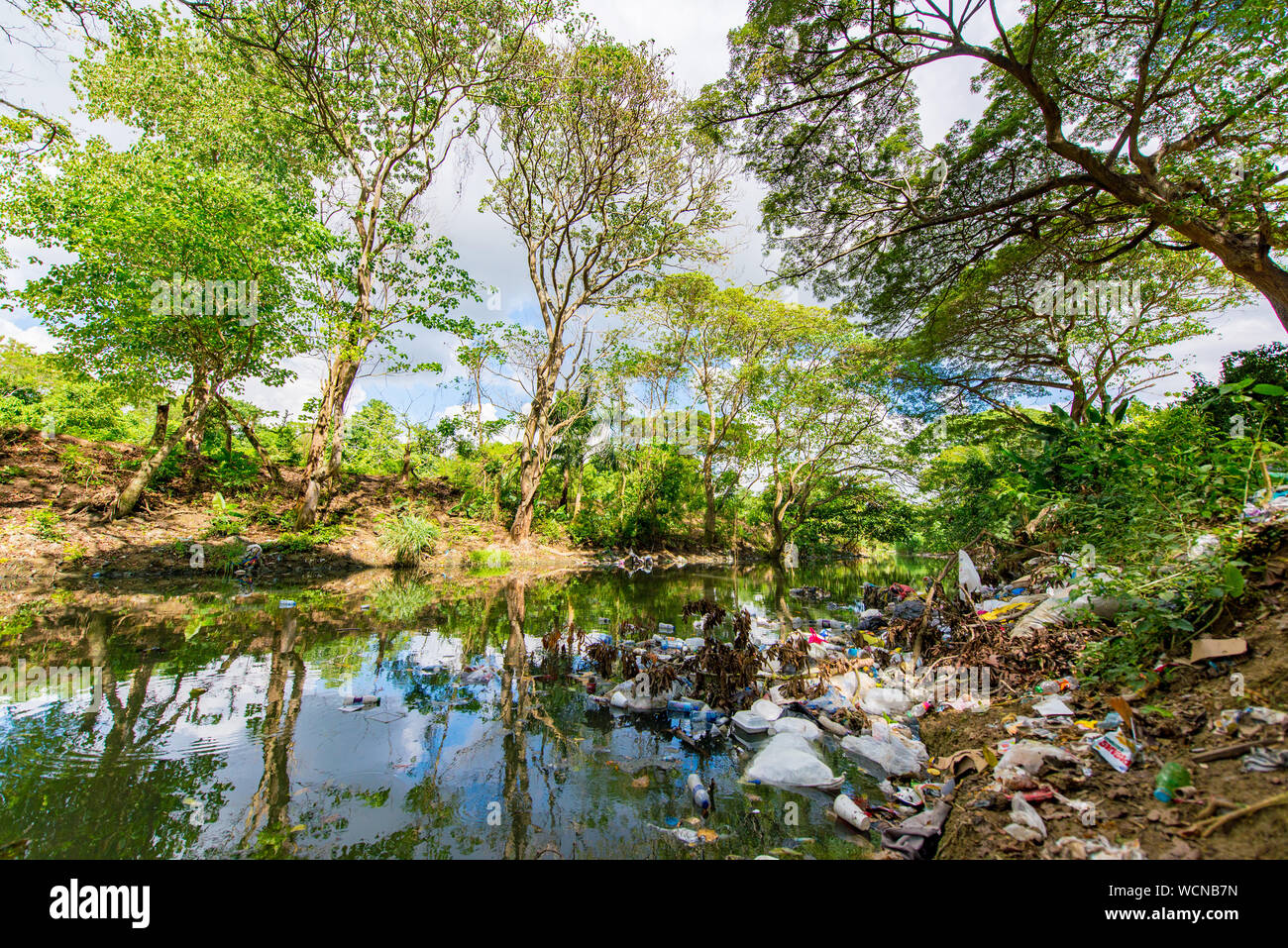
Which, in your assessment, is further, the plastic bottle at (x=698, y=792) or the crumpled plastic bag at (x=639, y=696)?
the crumpled plastic bag at (x=639, y=696)

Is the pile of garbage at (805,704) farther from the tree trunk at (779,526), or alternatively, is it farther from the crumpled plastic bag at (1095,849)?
the tree trunk at (779,526)

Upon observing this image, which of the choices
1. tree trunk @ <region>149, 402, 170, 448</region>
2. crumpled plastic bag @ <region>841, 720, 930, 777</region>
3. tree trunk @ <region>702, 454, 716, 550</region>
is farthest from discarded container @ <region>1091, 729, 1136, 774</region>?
tree trunk @ <region>702, 454, 716, 550</region>

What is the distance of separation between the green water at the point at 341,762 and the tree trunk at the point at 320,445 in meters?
5.63

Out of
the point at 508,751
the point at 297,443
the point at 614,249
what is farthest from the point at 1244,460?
the point at 297,443

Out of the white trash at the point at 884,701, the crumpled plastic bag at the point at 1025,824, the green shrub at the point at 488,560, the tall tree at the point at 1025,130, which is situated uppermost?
the tall tree at the point at 1025,130

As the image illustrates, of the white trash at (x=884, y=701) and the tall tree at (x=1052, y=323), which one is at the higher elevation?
the tall tree at (x=1052, y=323)

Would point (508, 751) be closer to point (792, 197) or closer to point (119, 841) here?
point (119, 841)

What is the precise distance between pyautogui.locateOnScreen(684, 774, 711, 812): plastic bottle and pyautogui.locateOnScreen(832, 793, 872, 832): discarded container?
537 mm

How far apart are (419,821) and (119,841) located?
3.08ft

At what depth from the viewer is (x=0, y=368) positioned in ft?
54.9

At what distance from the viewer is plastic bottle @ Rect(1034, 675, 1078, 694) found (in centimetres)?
256

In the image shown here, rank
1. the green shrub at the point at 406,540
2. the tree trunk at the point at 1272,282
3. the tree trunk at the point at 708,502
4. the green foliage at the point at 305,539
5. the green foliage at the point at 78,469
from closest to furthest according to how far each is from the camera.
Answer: the tree trunk at the point at 1272,282 < the green foliage at the point at 78,469 < the green foliage at the point at 305,539 < the green shrub at the point at 406,540 < the tree trunk at the point at 708,502

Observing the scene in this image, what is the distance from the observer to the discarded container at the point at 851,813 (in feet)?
6.44

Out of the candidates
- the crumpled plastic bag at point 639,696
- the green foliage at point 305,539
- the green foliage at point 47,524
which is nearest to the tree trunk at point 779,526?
the green foliage at point 305,539
